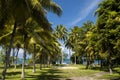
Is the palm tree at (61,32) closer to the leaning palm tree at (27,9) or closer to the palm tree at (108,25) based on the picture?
the palm tree at (108,25)

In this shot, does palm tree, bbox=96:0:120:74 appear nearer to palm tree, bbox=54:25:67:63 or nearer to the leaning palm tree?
the leaning palm tree

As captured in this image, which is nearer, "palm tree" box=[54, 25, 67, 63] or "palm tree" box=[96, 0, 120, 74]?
"palm tree" box=[96, 0, 120, 74]

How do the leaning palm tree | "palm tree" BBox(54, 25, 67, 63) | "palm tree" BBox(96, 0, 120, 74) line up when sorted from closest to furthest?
the leaning palm tree, "palm tree" BBox(96, 0, 120, 74), "palm tree" BBox(54, 25, 67, 63)

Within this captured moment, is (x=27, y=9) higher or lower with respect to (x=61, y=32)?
lower

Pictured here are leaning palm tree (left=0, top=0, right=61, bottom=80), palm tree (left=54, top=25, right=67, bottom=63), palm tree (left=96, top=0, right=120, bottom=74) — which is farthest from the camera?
palm tree (left=54, top=25, right=67, bottom=63)

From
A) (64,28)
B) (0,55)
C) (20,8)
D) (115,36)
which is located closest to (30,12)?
(20,8)

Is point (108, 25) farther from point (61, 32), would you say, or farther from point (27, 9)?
point (61, 32)

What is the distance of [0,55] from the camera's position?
8512 cm

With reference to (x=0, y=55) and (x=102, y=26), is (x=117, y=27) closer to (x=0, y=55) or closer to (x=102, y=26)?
(x=102, y=26)

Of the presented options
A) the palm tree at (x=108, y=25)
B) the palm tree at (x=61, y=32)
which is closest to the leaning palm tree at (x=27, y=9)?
the palm tree at (x=108, y=25)

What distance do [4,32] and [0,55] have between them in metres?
56.9

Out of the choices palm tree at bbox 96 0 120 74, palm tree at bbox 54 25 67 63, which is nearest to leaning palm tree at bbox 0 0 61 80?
palm tree at bbox 96 0 120 74

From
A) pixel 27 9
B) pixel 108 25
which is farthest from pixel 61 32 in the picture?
pixel 27 9

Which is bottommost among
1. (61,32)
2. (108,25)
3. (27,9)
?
(27,9)
